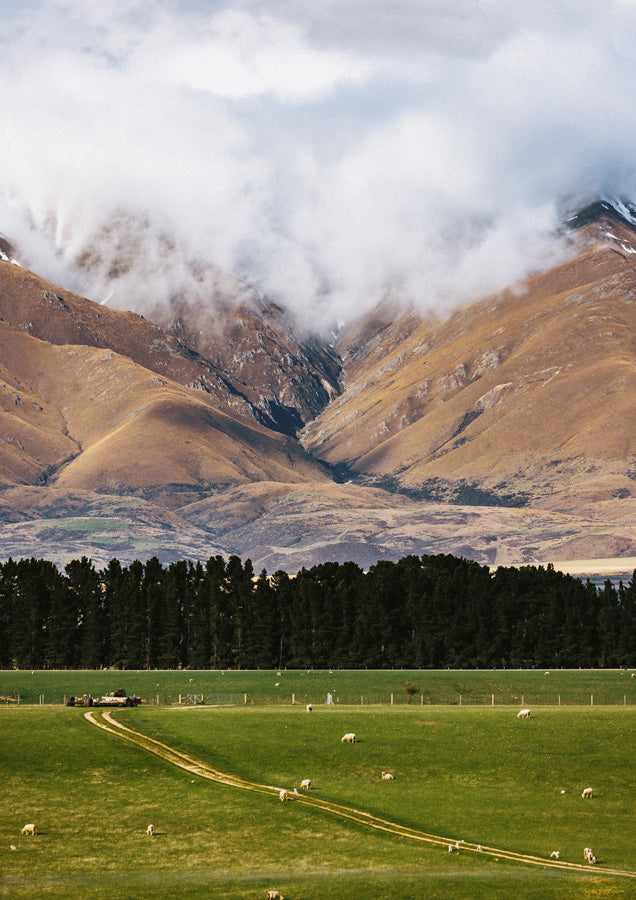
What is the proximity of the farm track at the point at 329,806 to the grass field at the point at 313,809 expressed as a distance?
73 centimetres

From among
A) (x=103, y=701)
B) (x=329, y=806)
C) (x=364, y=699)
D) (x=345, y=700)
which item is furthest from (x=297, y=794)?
(x=345, y=700)

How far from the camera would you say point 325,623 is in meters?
167

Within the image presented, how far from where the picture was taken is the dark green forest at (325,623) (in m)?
163

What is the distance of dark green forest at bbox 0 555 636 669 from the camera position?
163250 millimetres

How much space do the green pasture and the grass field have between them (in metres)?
22.4

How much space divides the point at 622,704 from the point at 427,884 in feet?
235

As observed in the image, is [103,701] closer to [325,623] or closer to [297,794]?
[297,794]

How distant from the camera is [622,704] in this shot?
11106cm

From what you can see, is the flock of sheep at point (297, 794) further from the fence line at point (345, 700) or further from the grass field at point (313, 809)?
the fence line at point (345, 700)

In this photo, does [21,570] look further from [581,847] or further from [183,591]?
[581,847]

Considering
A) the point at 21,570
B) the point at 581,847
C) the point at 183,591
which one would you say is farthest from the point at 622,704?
the point at 21,570

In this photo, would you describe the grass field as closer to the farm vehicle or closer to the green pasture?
the farm vehicle

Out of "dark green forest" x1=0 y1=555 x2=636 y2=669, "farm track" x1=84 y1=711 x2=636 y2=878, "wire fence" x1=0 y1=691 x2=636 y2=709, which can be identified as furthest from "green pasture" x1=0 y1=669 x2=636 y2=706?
"farm track" x1=84 y1=711 x2=636 y2=878

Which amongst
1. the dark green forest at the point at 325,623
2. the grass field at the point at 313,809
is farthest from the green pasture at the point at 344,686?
the grass field at the point at 313,809
